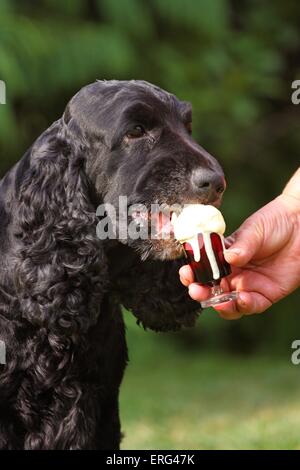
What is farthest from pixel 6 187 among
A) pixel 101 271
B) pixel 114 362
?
pixel 114 362

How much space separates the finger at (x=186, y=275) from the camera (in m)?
3.53

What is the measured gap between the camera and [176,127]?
3648mm

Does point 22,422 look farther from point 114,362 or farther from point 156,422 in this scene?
point 156,422

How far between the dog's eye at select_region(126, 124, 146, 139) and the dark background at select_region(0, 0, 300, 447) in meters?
4.23

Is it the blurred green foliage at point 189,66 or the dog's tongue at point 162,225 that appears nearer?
the dog's tongue at point 162,225

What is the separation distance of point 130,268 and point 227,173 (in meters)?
6.54

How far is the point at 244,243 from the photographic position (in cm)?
370

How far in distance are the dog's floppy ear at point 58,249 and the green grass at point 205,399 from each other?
1813 mm

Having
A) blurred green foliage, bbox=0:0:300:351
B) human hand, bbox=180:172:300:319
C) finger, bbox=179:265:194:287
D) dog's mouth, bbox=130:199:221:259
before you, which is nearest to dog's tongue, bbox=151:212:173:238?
dog's mouth, bbox=130:199:221:259

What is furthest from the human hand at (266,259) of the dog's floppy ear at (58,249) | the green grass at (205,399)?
the green grass at (205,399)

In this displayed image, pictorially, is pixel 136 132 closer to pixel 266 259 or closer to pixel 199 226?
pixel 199 226

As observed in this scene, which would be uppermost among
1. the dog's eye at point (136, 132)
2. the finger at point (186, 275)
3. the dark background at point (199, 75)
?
the dark background at point (199, 75)

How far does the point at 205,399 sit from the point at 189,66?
10.9 ft

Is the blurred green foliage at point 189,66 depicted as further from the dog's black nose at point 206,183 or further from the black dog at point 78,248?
the dog's black nose at point 206,183
